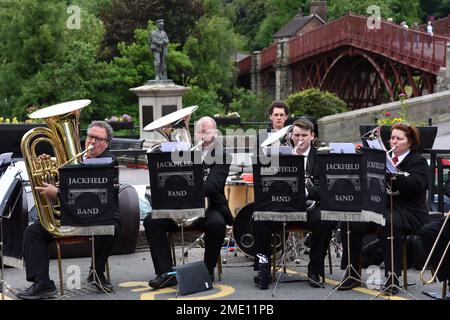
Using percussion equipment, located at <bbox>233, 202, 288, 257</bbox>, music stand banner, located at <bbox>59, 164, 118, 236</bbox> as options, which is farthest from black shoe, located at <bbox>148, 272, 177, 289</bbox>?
percussion equipment, located at <bbox>233, 202, 288, 257</bbox>

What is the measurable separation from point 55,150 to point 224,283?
2.16 metres

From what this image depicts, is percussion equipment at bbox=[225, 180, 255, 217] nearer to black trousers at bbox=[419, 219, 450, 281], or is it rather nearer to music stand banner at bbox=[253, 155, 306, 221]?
music stand banner at bbox=[253, 155, 306, 221]

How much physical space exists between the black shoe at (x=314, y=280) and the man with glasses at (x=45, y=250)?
1.93 m

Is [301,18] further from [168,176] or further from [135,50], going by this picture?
[168,176]

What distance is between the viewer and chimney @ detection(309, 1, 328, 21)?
245 feet

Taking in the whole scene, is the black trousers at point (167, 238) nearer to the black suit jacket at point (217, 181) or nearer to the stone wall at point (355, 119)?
the black suit jacket at point (217, 181)

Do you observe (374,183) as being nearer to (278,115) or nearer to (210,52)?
(278,115)

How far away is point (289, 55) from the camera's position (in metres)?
64.2

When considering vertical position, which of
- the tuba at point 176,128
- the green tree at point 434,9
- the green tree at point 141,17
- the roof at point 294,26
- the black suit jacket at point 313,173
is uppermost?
the green tree at point 434,9

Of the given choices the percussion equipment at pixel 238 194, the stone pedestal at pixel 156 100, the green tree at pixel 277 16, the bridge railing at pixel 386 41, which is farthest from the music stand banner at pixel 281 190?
the green tree at pixel 277 16

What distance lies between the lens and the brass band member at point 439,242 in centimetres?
840

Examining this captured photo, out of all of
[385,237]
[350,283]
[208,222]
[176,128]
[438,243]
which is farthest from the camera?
[176,128]

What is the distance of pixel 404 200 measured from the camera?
8.90 metres

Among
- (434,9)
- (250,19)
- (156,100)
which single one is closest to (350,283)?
(156,100)
